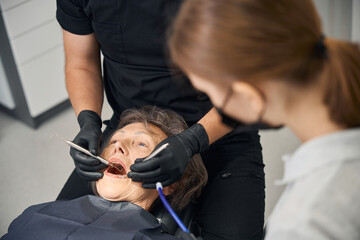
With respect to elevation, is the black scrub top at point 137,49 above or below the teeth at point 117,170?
above

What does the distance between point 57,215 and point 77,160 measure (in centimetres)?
19

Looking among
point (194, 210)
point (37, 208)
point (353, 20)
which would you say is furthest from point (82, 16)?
point (353, 20)

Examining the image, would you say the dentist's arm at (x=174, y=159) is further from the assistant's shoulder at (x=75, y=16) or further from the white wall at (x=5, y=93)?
the white wall at (x=5, y=93)

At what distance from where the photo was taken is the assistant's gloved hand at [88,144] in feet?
4.66

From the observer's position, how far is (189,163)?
1.54 m

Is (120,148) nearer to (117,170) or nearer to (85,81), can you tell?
(117,170)

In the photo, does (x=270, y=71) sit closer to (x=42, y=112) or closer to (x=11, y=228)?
(x=11, y=228)

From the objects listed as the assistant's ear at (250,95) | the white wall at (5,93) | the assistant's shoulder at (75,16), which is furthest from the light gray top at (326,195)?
the white wall at (5,93)

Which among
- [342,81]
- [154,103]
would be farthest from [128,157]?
[342,81]

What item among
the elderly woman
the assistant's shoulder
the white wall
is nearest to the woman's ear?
the elderly woman

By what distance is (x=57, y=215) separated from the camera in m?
1.41

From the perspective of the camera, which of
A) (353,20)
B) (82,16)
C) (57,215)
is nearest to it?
(57,215)

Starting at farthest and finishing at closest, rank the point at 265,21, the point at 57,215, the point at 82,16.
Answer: the point at 82,16
the point at 57,215
the point at 265,21

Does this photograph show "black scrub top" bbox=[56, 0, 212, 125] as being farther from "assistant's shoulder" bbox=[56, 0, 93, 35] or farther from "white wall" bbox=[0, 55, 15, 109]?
"white wall" bbox=[0, 55, 15, 109]
